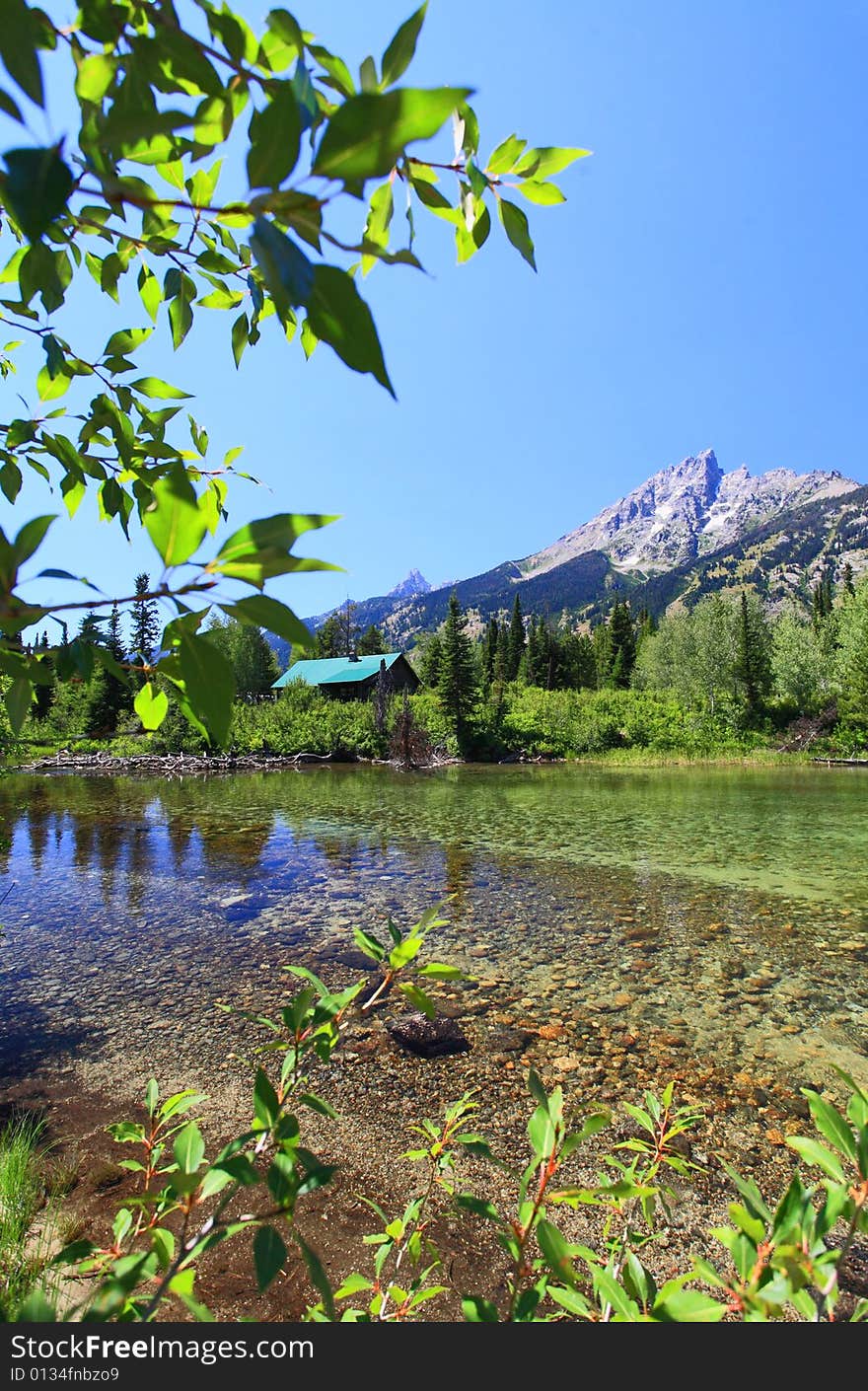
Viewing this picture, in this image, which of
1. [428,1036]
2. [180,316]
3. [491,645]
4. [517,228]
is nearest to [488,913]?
[428,1036]

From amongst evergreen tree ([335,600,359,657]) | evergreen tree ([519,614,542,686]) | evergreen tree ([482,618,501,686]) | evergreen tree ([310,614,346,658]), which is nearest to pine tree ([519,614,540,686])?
evergreen tree ([519,614,542,686])

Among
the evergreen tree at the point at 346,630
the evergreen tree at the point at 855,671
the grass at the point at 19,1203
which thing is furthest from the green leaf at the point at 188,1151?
the evergreen tree at the point at 346,630

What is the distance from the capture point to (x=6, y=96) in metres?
0.52

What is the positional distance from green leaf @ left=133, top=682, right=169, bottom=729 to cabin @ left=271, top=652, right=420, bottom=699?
53556 mm

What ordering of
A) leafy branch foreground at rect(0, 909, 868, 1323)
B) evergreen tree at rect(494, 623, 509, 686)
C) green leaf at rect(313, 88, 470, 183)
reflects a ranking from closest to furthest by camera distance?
green leaf at rect(313, 88, 470, 183) → leafy branch foreground at rect(0, 909, 868, 1323) → evergreen tree at rect(494, 623, 509, 686)

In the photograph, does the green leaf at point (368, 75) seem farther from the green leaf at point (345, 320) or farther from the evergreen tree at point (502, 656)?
the evergreen tree at point (502, 656)

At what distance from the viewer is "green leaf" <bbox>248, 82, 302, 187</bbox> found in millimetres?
509

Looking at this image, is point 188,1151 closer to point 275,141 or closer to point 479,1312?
point 479,1312

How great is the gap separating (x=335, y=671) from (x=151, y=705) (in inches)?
2401

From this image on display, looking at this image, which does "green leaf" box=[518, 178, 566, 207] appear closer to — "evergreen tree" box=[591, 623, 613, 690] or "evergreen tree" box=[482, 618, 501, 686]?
"evergreen tree" box=[591, 623, 613, 690]

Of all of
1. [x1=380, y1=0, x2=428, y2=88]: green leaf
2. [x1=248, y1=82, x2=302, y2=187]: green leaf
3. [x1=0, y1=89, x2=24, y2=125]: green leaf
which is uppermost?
[x1=380, y1=0, x2=428, y2=88]: green leaf

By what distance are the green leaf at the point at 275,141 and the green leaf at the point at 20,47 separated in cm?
18

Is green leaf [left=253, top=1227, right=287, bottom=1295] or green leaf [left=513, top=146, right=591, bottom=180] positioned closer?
green leaf [left=253, top=1227, right=287, bottom=1295]

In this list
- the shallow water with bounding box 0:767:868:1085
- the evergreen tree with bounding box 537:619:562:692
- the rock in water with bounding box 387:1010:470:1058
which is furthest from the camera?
the evergreen tree with bounding box 537:619:562:692
